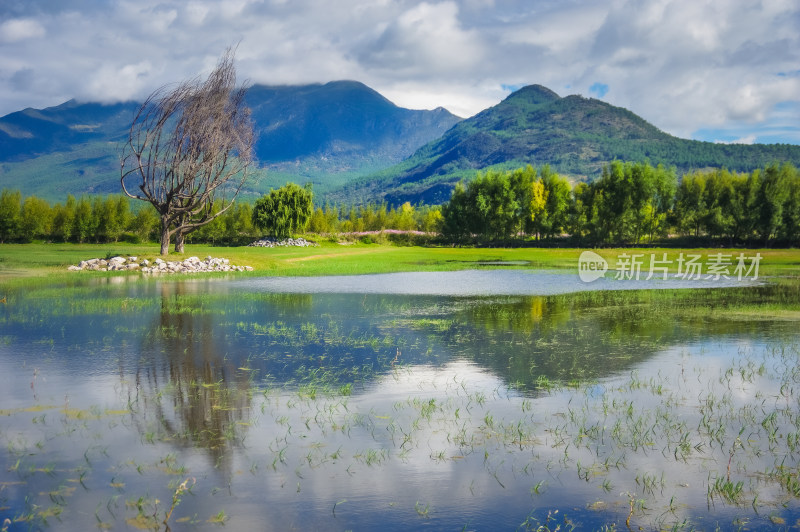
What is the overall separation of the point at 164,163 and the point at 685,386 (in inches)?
1499

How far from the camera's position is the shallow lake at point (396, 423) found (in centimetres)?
625

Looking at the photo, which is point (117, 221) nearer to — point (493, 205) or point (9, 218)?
point (9, 218)

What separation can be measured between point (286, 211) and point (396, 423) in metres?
85.0

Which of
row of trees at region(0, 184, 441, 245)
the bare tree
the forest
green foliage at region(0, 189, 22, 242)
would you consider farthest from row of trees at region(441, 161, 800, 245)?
green foliage at region(0, 189, 22, 242)

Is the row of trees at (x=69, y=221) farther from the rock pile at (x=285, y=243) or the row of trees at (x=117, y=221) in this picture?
the rock pile at (x=285, y=243)

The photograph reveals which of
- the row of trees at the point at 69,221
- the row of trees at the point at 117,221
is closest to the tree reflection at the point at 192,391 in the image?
the row of trees at the point at 117,221

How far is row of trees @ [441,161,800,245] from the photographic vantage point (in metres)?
75.3

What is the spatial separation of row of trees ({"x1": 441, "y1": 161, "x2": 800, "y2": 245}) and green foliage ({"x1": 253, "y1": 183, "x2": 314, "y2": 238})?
23663mm

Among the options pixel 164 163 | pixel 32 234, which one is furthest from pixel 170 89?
pixel 32 234

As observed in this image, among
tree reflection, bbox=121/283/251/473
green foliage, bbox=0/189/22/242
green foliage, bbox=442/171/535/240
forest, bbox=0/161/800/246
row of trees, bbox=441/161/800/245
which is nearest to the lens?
tree reflection, bbox=121/283/251/473

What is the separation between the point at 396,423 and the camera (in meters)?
8.87

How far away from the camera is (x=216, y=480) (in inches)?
269

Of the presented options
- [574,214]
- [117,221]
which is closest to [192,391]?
[574,214]

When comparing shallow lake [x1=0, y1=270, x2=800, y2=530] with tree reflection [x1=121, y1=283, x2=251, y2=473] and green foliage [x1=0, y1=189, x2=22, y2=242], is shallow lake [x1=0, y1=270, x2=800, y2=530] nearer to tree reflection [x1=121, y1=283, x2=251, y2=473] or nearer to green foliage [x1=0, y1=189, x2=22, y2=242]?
tree reflection [x1=121, y1=283, x2=251, y2=473]
